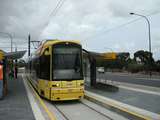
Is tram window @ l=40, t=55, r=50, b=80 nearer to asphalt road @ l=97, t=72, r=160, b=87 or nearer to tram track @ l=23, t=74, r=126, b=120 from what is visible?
tram track @ l=23, t=74, r=126, b=120

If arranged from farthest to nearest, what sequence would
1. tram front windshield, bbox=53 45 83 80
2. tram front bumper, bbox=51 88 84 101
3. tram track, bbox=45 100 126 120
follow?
tram front windshield, bbox=53 45 83 80, tram front bumper, bbox=51 88 84 101, tram track, bbox=45 100 126 120

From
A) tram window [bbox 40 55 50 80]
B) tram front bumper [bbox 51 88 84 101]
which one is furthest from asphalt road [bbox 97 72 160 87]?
tram front bumper [bbox 51 88 84 101]

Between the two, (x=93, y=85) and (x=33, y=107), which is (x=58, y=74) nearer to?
(x=33, y=107)

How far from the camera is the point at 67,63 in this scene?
1642 cm

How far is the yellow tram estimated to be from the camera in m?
15.9

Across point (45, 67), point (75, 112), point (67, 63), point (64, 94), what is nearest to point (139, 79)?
point (45, 67)

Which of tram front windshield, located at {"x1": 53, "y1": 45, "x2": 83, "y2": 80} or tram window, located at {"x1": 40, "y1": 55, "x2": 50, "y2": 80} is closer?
tram front windshield, located at {"x1": 53, "y1": 45, "x2": 83, "y2": 80}

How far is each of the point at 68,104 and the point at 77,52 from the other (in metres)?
2.78

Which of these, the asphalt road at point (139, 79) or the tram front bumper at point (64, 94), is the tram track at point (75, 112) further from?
the asphalt road at point (139, 79)

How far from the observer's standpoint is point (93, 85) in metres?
26.3

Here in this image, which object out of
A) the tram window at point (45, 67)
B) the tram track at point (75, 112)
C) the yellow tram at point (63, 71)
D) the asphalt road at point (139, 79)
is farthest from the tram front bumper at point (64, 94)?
the asphalt road at point (139, 79)

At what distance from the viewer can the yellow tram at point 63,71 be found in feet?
52.1

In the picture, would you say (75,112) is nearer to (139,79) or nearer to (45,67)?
(45,67)

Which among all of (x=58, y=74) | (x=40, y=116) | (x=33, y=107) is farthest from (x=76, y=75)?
(x=40, y=116)
